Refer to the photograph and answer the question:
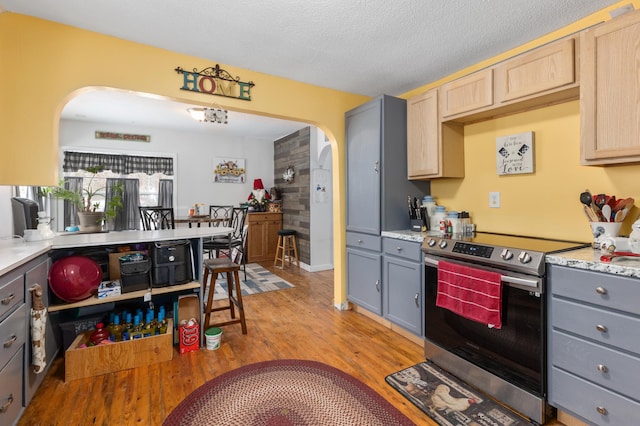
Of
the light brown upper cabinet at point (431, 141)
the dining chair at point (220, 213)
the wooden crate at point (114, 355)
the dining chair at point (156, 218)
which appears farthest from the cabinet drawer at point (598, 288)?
the dining chair at point (220, 213)

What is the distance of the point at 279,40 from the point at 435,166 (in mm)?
1643

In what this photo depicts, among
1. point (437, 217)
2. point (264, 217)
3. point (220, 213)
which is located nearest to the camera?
point (437, 217)

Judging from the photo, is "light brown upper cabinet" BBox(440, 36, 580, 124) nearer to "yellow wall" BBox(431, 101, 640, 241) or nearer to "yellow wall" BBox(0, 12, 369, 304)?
"yellow wall" BBox(431, 101, 640, 241)

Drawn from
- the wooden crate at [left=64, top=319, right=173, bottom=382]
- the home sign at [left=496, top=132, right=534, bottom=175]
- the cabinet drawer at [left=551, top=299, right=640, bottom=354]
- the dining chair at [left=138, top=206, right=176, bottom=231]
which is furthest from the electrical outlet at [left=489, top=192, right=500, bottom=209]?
the dining chair at [left=138, top=206, right=176, bottom=231]

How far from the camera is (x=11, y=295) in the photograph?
59.2 inches

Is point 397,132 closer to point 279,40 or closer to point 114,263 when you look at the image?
point 279,40

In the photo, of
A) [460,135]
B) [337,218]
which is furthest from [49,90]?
[460,135]

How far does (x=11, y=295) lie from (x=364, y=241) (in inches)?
99.2

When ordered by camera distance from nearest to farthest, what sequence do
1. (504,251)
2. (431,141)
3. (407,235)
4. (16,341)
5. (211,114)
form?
1. (16,341)
2. (504,251)
3. (407,235)
4. (431,141)
5. (211,114)

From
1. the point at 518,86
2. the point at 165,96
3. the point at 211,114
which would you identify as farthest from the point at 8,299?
the point at 518,86

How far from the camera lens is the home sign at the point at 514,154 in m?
2.32

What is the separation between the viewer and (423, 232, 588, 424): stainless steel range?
1.67m

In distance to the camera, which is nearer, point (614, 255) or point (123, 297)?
point (614, 255)

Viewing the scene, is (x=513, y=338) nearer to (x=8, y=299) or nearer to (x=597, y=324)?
(x=597, y=324)
